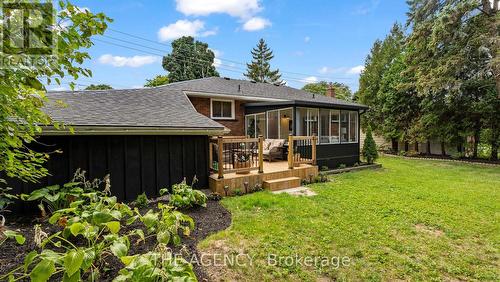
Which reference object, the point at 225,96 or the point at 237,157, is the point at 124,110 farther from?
the point at 225,96

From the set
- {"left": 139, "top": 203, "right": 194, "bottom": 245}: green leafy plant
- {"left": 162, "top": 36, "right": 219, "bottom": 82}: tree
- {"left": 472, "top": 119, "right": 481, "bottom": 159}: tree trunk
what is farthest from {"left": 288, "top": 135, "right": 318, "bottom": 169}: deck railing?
{"left": 162, "top": 36, "right": 219, "bottom": 82}: tree

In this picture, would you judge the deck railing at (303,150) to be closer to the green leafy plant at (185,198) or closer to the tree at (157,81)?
the green leafy plant at (185,198)

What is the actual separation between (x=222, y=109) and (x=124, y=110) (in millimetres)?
A: 5516

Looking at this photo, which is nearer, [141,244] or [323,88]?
[141,244]

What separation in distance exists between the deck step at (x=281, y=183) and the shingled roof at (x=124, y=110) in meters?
1.98

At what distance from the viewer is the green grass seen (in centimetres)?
293

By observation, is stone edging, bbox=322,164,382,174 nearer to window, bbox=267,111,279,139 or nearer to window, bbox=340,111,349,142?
window, bbox=340,111,349,142

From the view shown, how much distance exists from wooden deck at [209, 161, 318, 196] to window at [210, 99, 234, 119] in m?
4.49

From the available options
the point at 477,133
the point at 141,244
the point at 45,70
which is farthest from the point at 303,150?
the point at 477,133

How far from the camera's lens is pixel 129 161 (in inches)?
217

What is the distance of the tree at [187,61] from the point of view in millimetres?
28672

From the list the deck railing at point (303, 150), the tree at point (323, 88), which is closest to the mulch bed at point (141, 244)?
the deck railing at point (303, 150)

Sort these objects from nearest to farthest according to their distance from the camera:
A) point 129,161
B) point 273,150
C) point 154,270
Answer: point 154,270 < point 129,161 < point 273,150

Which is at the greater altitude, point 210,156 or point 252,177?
point 210,156
